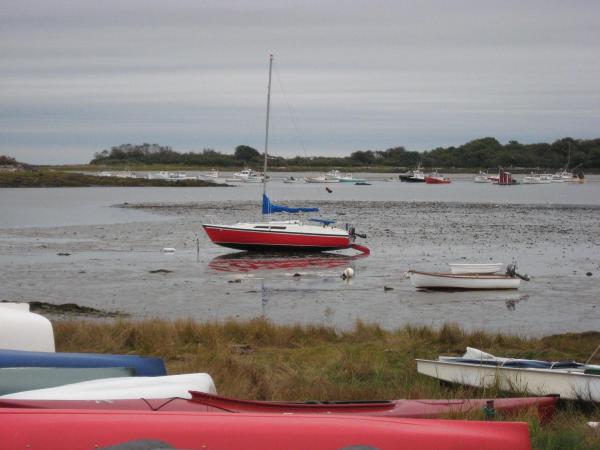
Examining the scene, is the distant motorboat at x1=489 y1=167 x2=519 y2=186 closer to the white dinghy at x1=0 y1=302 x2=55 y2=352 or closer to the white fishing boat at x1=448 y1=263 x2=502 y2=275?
the white fishing boat at x1=448 y1=263 x2=502 y2=275

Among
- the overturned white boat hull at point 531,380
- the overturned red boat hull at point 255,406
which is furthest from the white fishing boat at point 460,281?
the overturned red boat hull at point 255,406

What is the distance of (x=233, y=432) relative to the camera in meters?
5.61

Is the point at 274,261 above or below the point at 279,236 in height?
below

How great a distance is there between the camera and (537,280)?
84.8 ft

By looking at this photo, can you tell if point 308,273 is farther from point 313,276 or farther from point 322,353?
point 322,353

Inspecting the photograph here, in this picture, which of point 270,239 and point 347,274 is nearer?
point 347,274

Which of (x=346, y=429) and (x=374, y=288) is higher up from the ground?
(x=346, y=429)

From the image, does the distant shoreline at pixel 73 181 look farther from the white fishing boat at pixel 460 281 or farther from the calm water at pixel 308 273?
the white fishing boat at pixel 460 281

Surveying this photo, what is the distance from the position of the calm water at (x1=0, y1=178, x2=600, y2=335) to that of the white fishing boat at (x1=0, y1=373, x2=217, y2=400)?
10.6 m

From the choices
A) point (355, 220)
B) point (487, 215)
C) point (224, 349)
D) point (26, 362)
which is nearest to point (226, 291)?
point (224, 349)

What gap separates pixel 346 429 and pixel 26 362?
351 cm

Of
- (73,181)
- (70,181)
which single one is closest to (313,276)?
(73,181)

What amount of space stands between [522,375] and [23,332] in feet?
16.4

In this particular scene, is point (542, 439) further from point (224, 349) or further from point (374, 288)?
point (374, 288)
